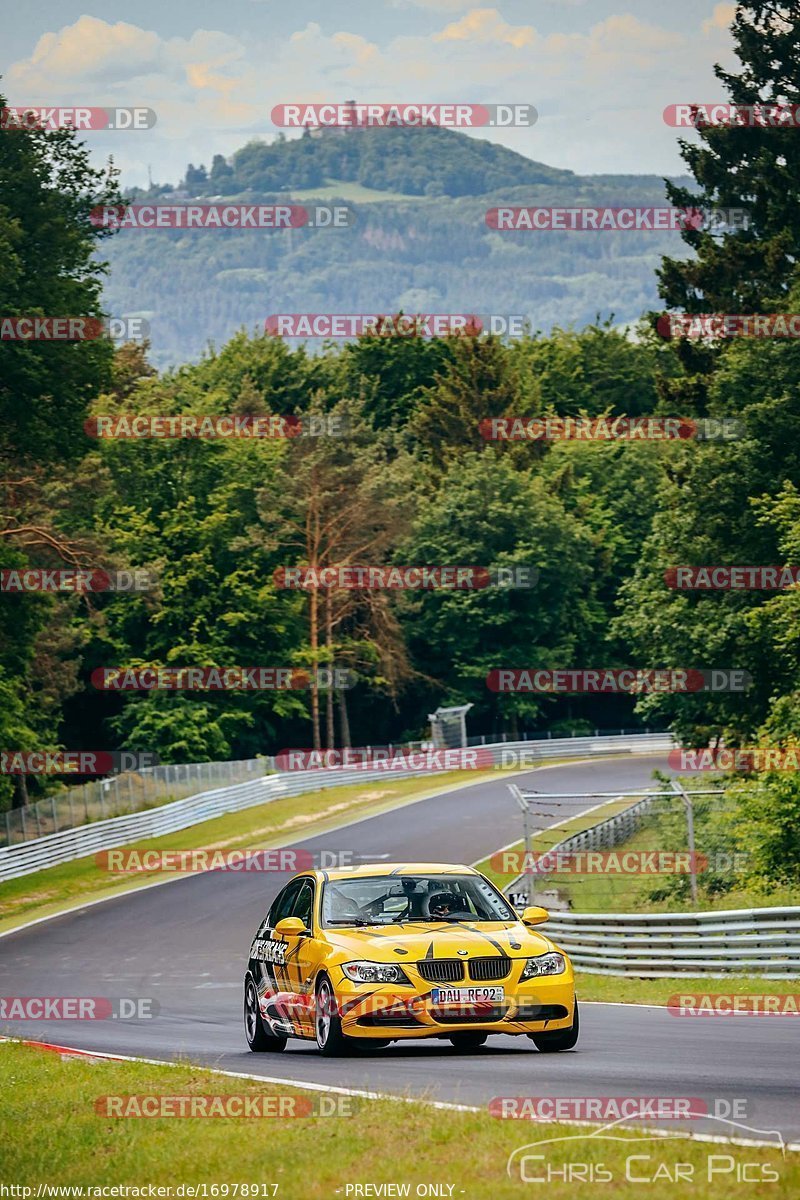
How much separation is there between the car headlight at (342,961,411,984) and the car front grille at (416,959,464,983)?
0.14 metres

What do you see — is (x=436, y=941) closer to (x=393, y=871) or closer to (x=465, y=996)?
(x=465, y=996)

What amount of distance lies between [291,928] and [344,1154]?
5.52 meters

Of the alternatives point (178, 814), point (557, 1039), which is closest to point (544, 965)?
point (557, 1039)

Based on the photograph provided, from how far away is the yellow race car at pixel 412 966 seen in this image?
41.5ft

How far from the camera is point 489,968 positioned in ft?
41.8

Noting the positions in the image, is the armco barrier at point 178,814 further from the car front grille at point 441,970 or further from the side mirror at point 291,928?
the car front grille at point 441,970

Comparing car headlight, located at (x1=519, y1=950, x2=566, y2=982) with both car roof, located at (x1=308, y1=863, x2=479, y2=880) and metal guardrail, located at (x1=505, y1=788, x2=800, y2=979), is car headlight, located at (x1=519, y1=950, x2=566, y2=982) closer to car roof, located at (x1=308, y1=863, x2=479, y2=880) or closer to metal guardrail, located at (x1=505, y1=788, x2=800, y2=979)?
car roof, located at (x1=308, y1=863, x2=479, y2=880)

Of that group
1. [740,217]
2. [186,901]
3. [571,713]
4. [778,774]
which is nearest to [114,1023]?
[778,774]

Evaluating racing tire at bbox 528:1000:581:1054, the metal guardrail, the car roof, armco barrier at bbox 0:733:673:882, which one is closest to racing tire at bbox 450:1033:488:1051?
racing tire at bbox 528:1000:581:1054

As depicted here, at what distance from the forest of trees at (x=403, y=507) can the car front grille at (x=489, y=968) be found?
52.2 feet

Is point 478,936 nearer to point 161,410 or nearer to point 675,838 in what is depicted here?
point 675,838

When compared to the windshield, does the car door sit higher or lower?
lower

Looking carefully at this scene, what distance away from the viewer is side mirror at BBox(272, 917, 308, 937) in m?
13.8

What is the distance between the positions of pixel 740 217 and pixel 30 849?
28631 mm
